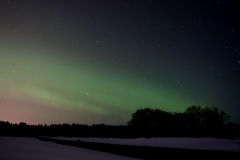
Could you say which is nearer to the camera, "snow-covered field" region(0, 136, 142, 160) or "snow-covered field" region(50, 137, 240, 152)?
"snow-covered field" region(0, 136, 142, 160)

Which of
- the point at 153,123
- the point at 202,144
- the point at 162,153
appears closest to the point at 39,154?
the point at 162,153

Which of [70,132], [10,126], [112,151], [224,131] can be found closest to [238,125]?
[224,131]

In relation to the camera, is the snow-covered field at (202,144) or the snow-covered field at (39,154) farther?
the snow-covered field at (202,144)

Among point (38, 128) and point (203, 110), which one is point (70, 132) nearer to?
point (38, 128)

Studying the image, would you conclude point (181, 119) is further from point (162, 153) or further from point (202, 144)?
point (162, 153)

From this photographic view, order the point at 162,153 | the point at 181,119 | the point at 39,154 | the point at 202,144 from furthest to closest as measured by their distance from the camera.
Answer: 1. the point at 181,119
2. the point at 202,144
3. the point at 162,153
4. the point at 39,154

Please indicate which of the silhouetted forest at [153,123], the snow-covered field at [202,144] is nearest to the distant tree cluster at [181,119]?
the silhouetted forest at [153,123]

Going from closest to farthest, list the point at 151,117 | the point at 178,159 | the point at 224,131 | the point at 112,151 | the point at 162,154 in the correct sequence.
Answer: the point at 178,159, the point at 162,154, the point at 112,151, the point at 224,131, the point at 151,117

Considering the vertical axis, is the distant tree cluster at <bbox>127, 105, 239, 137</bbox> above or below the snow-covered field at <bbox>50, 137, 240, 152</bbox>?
above

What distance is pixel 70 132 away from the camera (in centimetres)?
7106

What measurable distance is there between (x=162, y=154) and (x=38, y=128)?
79.4 meters

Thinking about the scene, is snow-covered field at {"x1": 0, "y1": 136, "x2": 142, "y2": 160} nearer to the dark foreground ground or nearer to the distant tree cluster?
the dark foreground ground

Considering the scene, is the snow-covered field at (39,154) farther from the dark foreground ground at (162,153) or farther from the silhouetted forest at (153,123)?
the silhouetted forest at (153,123)

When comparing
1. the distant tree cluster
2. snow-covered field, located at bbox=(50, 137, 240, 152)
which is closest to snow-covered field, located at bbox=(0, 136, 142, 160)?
snow-covered field, located at bbox=(50, 137, 240, 152)
